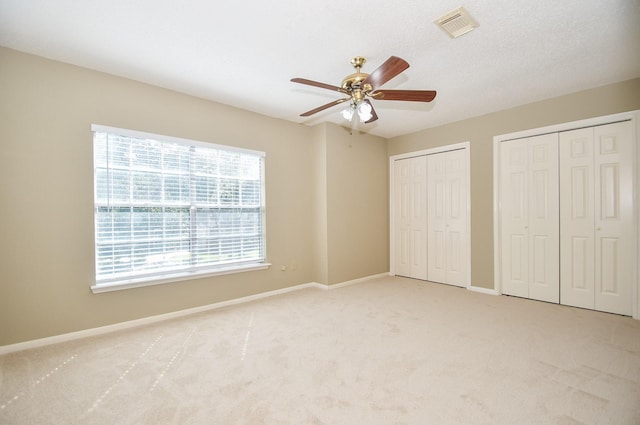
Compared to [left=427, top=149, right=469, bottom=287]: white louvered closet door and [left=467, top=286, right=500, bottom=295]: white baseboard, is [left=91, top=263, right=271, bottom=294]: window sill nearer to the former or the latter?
[left=427, top=149, right=469, bottom=287]: white louvered closet door

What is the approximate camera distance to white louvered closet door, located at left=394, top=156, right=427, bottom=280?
5176 millimetres

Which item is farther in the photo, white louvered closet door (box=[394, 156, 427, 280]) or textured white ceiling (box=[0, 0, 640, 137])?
white louvered closet door (box=[394, 156, 427, 280])

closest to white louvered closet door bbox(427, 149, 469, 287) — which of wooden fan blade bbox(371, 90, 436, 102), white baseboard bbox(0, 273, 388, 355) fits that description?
white baseboard bbox(0, 273, 388, 355)

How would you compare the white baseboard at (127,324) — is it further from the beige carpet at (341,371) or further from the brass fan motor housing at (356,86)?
the brass fan motor housing at (356,86)

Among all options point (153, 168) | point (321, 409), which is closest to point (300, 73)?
point (153, 168)

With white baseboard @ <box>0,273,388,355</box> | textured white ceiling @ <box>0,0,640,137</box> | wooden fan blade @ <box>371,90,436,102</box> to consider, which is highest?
textured white ceiling @ <box>0,0,640,137</box>

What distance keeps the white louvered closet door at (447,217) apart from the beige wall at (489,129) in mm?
160

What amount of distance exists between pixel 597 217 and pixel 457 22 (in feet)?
9.75

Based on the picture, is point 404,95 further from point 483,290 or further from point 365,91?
point 483,290

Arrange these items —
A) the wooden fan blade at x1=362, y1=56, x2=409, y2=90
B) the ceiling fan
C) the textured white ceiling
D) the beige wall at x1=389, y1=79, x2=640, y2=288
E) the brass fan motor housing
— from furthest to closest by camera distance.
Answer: the beige wall at x1=389, y1=79, x2=640, y2=288 → the brass fan motor housing → the ceiling fan → the textured white ceiling → the wooden fan blade at x1=362, y1=56, x2=409, y2=90

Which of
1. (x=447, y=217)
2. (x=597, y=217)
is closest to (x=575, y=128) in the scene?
(x=597, y=217)

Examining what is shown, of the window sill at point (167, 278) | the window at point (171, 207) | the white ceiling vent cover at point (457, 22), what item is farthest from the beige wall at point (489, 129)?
the window sill at point (167, 278)

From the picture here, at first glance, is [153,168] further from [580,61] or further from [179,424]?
[580,61]

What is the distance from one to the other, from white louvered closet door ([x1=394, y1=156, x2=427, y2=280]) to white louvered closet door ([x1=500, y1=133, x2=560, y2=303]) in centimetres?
123
